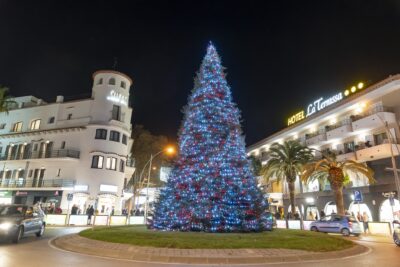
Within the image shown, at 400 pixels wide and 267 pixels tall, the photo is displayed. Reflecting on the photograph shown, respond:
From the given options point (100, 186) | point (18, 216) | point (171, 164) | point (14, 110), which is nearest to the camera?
point (18, 216)

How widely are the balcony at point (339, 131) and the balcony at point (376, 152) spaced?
247 cm

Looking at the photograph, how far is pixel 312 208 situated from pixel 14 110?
151 feet

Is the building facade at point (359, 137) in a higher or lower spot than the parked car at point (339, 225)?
higher

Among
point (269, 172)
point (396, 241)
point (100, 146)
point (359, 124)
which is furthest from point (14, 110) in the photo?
point (396, 241)

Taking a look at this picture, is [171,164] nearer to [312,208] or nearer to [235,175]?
[235,175]

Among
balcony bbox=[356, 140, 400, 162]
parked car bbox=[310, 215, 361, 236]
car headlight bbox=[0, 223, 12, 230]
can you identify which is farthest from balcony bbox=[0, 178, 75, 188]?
balcony bbox=[356, 140, 400, 162]

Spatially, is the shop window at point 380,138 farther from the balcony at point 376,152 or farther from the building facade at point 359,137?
the balcony at point 376,152

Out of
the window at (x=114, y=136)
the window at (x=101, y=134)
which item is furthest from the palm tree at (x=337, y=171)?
the window at (x=101, y=134)

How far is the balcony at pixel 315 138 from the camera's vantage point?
135 ft

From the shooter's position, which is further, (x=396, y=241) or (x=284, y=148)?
(x=284, y=148)

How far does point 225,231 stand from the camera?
16281 millimetres

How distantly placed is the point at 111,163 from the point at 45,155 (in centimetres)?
925

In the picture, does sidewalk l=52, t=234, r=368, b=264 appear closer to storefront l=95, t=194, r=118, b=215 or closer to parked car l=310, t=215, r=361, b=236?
parked car l=310, t=215, r=361, b=236

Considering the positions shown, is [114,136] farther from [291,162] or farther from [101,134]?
[291,162]
